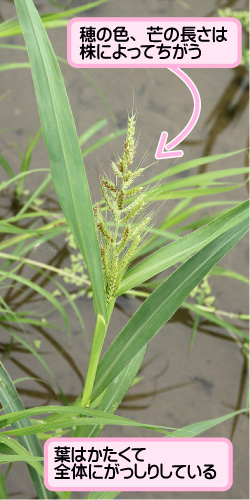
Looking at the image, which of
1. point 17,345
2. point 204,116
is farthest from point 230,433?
point 204,116

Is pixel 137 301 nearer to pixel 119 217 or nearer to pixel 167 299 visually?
pixel 167 299

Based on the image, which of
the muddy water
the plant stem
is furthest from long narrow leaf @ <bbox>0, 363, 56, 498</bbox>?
the muddy water

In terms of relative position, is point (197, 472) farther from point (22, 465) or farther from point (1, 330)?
point (1, 330)

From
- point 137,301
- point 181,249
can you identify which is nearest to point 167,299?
point 181,249

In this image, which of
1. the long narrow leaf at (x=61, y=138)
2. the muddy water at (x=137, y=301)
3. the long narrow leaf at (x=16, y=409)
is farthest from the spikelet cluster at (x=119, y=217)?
the muddy water at (x=137, y=301)

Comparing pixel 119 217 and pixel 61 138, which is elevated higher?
pixel 61 138

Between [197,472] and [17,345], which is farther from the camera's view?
[17,345]

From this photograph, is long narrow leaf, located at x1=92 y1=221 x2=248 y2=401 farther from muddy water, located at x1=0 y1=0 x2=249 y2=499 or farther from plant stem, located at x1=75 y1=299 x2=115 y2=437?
muddy water, located at x1=0 y1=0 x2=249 y2=499

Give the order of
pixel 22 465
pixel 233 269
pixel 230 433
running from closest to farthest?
pixel 22 465 → pixel 230 433 → pixel 233 269
